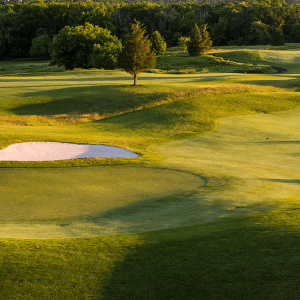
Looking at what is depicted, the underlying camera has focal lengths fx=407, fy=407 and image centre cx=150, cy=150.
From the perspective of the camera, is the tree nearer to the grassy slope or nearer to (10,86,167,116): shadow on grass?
(10,86,167,116): shadow on grass

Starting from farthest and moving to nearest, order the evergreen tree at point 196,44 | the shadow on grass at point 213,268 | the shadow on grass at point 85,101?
the evergreen tree at point 196,44 → the shadow on grass at point 85,101 → the shadow on grass at point 213,268

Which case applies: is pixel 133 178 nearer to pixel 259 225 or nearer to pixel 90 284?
pixel 259 225

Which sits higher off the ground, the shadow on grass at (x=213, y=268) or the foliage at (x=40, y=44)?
the foliage at (x=40, y=44)

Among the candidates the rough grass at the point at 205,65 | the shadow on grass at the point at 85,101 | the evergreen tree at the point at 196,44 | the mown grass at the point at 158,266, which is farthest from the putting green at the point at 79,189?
the evergreen tree at the point at 196,44

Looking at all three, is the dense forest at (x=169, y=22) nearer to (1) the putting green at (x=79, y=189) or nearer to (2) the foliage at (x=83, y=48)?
(2) the foliage at (x=83, y=48)

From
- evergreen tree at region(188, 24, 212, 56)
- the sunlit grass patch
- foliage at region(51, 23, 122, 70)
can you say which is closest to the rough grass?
the sunlit grass patch

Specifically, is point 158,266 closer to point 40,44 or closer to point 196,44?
point 196,44

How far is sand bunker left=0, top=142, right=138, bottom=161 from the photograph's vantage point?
58.2ft

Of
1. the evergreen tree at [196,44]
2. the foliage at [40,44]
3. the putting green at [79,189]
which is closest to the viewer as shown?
the putting green at [79,189]

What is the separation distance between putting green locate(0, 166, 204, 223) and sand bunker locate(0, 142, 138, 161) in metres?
2.88

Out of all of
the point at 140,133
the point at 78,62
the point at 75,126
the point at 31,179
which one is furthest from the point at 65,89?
the point at 78,62

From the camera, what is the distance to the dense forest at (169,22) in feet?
387

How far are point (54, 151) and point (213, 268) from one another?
1418 cm

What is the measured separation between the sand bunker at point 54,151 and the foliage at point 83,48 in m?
58.8
